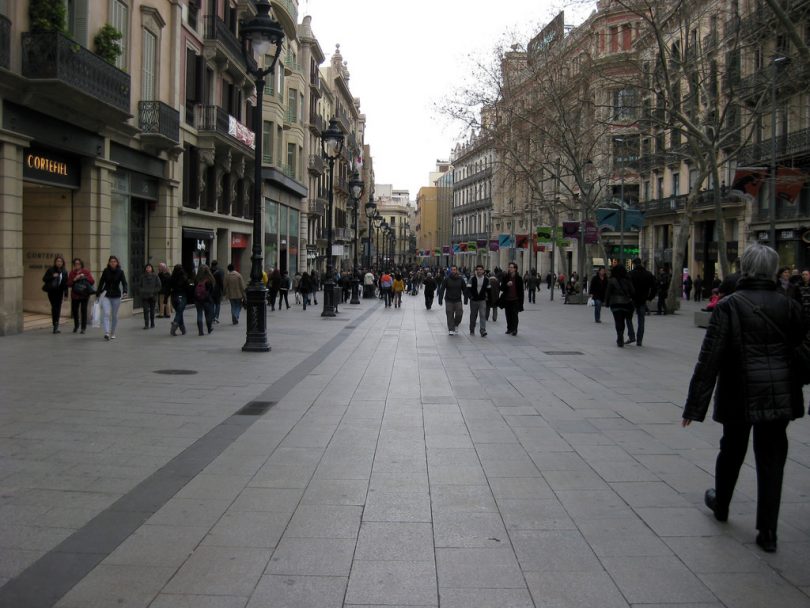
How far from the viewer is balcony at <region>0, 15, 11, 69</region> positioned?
1485 cm

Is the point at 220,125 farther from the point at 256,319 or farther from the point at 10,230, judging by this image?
the point at 256,319

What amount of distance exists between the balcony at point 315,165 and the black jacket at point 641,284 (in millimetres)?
41403

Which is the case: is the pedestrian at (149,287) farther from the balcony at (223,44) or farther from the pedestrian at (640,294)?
the balcony at (223,44)

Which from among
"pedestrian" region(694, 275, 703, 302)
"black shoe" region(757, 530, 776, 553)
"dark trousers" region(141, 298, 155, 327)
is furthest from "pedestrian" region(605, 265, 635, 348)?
"pedestrian" region(694, 275, 703, 302)

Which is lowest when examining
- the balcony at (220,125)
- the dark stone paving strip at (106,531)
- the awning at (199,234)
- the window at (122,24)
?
the dark stone paving strip at (106,531)

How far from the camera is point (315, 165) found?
57.7 metres

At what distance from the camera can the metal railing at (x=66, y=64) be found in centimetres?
1583

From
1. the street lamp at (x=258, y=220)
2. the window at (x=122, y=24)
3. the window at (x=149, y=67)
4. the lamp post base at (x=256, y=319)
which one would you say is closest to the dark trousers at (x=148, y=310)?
the street lamp at (x=258, y=220)

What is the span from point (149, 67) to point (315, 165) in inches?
1357

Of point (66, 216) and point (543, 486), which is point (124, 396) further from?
point (66, 216)

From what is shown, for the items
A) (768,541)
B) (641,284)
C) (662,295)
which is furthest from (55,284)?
(662,295)

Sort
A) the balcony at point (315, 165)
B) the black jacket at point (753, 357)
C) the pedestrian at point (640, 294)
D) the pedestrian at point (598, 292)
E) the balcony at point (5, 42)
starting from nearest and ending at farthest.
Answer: the black jacket at point (753, 357) → the balcony at point (5, 42) → the pedestrian at point (640, 294) → the pedestrian at point (598, 292) → the balcony at point (315, 165)

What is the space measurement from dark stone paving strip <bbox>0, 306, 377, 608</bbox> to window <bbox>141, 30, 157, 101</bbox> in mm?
17999

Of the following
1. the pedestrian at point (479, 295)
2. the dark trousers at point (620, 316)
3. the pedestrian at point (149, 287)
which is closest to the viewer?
the dark trousers at point (620, 316)
